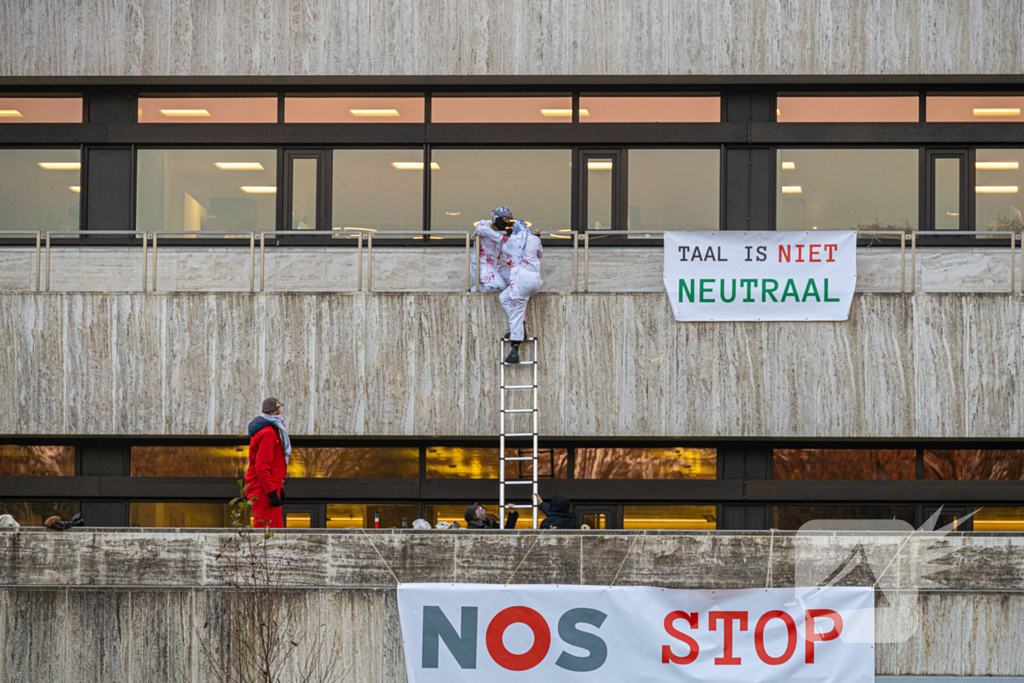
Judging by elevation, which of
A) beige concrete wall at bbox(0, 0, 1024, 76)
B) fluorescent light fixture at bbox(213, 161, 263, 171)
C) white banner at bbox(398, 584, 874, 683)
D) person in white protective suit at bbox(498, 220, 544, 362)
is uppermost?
beige concrete wall at bbox(0, 0, 1024, 76)

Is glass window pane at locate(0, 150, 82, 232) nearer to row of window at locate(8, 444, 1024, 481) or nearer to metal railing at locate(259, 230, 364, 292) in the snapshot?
metal railing at locate(259, 230, 364, 292)

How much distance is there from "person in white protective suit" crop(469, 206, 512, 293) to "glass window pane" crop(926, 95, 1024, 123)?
7.49 m

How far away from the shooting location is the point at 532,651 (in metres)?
10.5

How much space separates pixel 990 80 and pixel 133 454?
48.5 feet

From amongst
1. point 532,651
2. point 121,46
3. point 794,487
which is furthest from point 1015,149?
point 121,46

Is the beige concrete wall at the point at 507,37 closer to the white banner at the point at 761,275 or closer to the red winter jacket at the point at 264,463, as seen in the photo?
the white banner at the point at 761,275

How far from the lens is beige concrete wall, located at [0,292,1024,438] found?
49.0ft

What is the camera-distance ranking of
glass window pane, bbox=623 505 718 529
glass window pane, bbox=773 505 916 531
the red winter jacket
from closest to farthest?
1. the red winter jacket
2. glass window pane, bbox=773 505 916 531
3. glass window pane, bbox=623 505 718 529

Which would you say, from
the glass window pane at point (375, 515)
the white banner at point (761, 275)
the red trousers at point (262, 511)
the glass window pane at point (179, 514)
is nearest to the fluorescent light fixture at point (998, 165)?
the white banner at point (761, 275)

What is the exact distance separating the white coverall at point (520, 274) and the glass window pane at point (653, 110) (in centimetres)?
344

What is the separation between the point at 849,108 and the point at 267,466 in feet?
36.3

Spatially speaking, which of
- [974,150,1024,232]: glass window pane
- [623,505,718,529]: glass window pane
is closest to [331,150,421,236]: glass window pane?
[623,505,718,529]: glass window pane

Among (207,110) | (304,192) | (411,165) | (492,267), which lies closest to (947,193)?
(492,267)

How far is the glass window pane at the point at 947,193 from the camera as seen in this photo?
16.9 m
